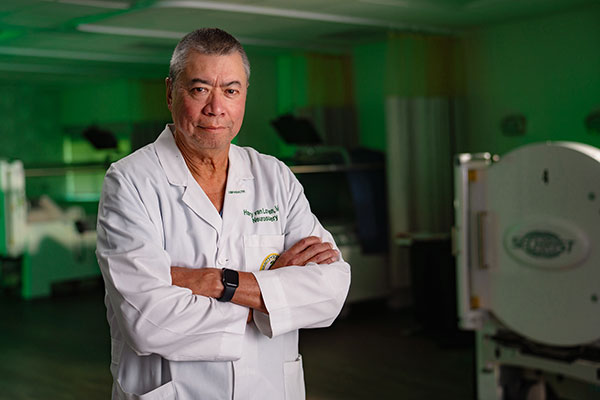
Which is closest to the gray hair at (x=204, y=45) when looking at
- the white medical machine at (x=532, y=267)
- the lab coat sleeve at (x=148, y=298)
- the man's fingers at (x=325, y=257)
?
the lab coat sleeve at (x=148, y=298)

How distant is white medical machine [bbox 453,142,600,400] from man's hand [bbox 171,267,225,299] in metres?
1.95

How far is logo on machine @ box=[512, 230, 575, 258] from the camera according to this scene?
3094 mm

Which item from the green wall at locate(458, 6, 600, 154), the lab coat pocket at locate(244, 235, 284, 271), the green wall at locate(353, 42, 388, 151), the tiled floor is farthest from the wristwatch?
the green wall at locate(353, 42, 388, 151)

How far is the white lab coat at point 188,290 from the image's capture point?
5.02ft

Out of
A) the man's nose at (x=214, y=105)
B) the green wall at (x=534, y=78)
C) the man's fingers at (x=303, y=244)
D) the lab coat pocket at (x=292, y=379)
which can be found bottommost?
the lab coat pocket at (x=292, y=379)

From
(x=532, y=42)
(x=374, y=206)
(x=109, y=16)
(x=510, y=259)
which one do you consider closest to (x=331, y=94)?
(x=374, y=206)

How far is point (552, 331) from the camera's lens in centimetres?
315

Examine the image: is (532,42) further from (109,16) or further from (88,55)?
(88,55)

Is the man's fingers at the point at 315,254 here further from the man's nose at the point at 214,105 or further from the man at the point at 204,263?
the man's nose at the point at 214,105

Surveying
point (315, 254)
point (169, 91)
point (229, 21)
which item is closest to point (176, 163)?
point (169, 91)

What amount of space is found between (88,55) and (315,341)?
3443 millimetres

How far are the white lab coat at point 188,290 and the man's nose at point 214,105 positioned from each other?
0.16 metres

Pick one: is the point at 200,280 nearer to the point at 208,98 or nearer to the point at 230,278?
the point at 230,278

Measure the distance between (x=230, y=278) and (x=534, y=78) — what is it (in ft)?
14.6
